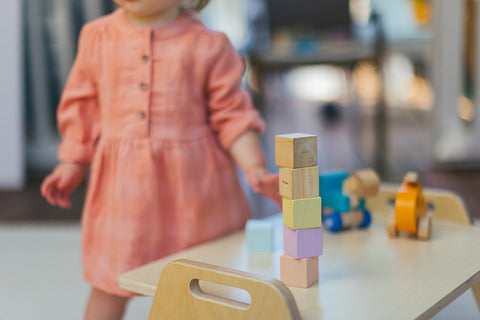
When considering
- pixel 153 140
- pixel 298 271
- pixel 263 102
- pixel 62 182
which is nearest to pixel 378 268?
pixel 298 271

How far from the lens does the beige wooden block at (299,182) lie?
2.06ft

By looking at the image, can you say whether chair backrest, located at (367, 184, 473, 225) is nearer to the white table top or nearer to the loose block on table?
the white table top

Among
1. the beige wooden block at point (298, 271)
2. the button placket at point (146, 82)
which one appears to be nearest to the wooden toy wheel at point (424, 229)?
the beige wooden block at point (298, 271)

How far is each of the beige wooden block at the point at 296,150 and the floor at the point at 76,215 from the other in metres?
0.65

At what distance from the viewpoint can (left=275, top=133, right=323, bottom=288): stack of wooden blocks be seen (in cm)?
62

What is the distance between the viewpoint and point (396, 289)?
26.6 inches

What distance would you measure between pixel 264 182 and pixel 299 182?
0.25 metres

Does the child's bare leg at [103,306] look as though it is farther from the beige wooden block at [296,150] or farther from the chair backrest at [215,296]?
the beige wooden block at [296,150]

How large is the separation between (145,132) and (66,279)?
28.5 inches

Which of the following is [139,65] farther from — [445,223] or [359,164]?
[359,164]

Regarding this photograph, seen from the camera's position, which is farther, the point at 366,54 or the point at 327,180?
the point at 366,54

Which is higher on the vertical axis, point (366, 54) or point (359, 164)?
point (366, 54)

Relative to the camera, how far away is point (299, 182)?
634mm

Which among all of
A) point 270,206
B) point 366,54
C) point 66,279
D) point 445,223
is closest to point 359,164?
point 366,54
